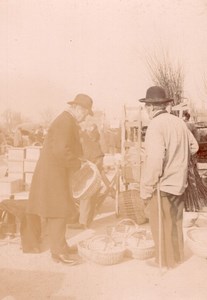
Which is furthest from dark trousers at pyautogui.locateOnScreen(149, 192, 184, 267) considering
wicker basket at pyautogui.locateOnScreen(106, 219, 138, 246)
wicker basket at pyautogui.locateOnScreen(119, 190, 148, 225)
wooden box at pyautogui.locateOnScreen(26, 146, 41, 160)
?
wooden box at pyautogui.locateOnScreen(26, 146, 41, 160)

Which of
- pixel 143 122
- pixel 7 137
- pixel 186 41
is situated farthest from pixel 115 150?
pixel 186 41

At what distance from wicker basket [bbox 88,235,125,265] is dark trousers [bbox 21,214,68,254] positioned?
0.98 feet

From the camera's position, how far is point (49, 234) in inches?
160

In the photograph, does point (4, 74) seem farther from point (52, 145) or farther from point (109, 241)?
point (109, 241)

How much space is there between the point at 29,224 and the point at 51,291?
112 centimetres

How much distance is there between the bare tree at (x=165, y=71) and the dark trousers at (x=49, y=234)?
219 centimetres

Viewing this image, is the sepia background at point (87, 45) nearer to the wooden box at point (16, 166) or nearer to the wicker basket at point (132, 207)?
the wicker basket at point (132, 207)

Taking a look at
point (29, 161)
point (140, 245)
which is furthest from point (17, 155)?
point (140, 245)

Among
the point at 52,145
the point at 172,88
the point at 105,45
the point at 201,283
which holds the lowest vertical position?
the point at 201,283

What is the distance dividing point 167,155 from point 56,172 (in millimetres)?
1122

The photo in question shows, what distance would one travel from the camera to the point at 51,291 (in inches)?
132

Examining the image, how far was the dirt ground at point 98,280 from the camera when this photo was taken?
11.0 feet

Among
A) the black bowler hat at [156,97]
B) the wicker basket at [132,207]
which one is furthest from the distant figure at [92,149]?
the black bowler hat at [156,97]

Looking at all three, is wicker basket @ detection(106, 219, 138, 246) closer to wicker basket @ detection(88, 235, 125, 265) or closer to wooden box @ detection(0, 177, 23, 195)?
wicker basket @ detection(88, 235, 125, 265)
